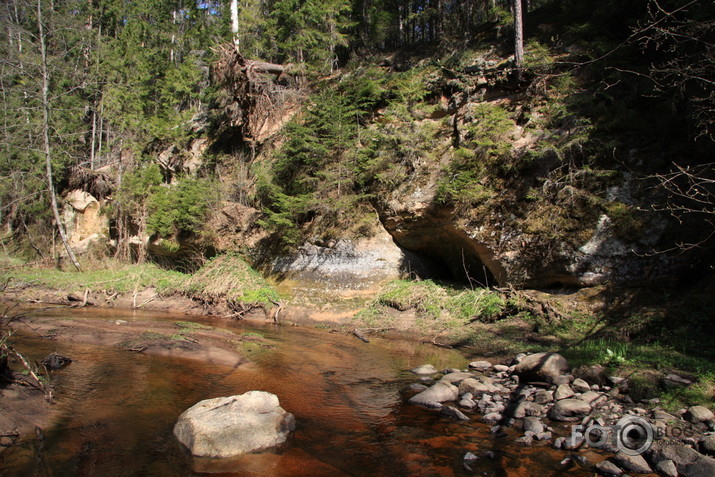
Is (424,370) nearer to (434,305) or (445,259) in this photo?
(434,305)

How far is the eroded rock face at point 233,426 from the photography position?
163 inches

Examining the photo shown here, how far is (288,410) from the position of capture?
17.8 ft

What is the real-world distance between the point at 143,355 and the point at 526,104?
40.2ft

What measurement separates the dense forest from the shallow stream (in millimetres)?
4008

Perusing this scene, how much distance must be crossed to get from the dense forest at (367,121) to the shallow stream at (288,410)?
4.01 m

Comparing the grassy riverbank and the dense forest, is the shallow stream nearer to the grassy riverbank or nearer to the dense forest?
the grassy riverbank

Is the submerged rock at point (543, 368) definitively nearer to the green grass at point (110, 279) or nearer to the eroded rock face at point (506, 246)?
the eroded rock face at point (506, 246)

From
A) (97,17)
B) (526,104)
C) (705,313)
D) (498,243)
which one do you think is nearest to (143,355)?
(498,243)

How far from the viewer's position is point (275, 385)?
20.9ft

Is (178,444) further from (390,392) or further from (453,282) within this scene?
(453,282)

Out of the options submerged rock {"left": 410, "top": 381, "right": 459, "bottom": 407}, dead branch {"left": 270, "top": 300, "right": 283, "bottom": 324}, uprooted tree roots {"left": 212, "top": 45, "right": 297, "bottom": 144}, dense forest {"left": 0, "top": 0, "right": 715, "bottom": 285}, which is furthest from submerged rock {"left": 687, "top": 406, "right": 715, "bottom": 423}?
uprooted tree roots {"left": 212, "top": 45, "right": 297, "bottom": 144}

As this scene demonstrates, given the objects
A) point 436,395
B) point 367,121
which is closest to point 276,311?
point 436,395

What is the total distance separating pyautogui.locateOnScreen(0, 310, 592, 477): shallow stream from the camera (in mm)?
3916

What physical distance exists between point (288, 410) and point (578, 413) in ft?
12.6
